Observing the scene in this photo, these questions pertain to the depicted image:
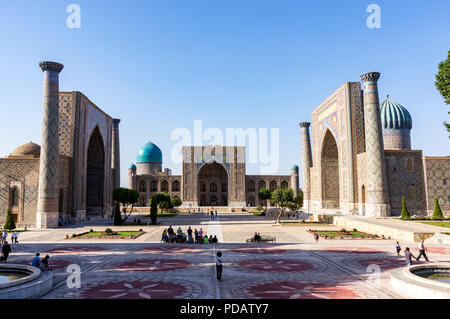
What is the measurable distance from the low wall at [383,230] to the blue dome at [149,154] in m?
46.9

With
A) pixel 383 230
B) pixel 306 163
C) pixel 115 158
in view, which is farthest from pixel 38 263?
pixel 306 163

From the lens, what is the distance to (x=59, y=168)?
26.5 metres

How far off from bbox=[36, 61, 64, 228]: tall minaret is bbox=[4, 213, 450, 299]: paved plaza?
23.2 ft

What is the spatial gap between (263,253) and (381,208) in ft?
54.0

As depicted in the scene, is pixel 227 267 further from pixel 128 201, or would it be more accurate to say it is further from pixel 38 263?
pixel 128 201

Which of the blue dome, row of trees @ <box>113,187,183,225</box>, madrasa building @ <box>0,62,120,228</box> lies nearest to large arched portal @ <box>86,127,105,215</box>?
madrasa building @ <box>0,62,120,228</box>

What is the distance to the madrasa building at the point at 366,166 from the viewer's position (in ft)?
88.1

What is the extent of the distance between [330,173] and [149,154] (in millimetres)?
39313

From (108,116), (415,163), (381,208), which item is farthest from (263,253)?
(108,116)

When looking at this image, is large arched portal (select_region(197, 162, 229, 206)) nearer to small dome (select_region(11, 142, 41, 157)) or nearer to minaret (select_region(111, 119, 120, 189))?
minaret (select_region(111, 119, 120, 189))

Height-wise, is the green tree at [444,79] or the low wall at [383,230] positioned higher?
the green tree at [444,79]

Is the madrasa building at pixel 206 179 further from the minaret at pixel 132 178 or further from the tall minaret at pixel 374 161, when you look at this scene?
the tall minaret at pixel 374 161

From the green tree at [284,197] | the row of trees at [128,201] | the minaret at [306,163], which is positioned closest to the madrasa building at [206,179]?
the minaret at [306,163]

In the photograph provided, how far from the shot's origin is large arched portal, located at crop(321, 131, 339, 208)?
36844 millimetres
